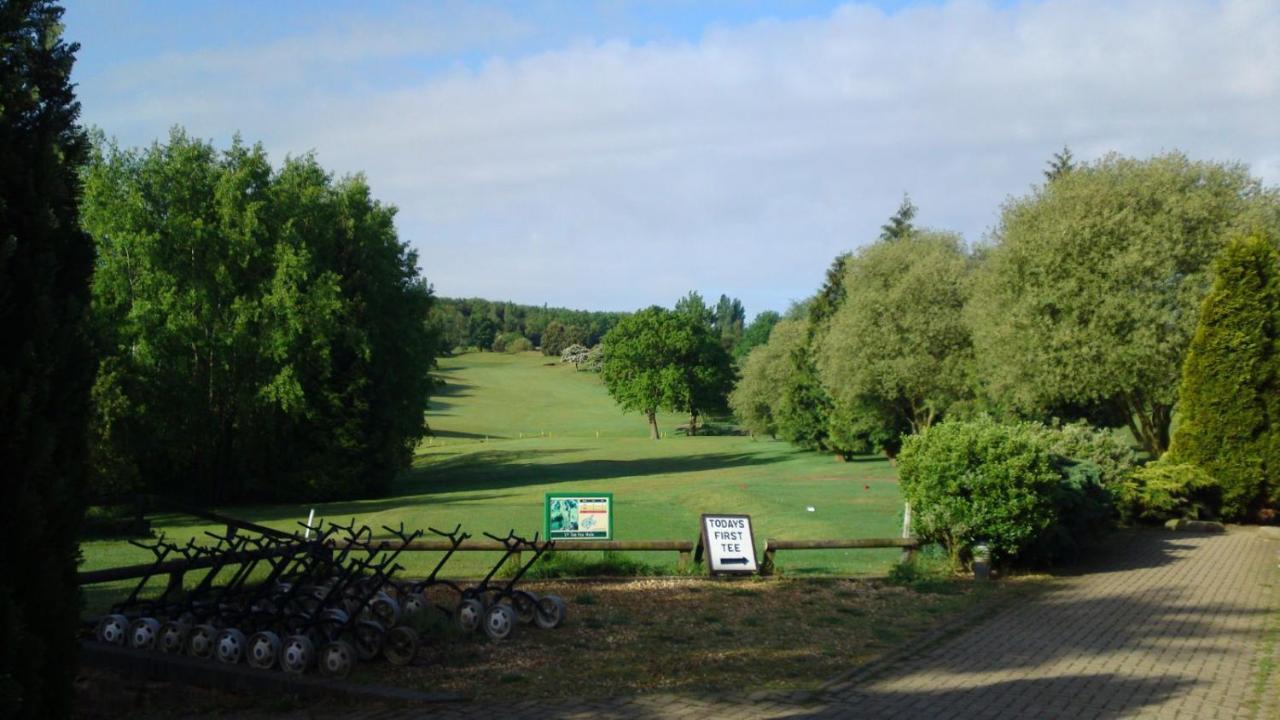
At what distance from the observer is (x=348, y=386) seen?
45812 millimetres

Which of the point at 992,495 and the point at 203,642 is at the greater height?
the point at 992,495

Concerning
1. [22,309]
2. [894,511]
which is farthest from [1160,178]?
[22,309]

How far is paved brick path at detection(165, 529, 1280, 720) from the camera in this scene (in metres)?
8.73

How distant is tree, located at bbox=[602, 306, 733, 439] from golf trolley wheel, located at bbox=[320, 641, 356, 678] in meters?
77.3

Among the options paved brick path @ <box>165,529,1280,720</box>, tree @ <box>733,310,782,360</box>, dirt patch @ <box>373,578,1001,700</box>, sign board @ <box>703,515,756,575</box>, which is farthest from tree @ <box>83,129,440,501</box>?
tree @ <box>733,310,782,360</box>

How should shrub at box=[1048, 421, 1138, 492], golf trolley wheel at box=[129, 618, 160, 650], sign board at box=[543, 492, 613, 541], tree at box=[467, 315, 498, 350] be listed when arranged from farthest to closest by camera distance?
tree at box=[467, 315, 498, 350] → shrub at box=[1048, 421, 1138, 492] → sign board at box=[543, 492, 613, 541] → golf trolley wheel at box=[129, 618, 160, 650]

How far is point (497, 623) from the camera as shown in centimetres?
1099

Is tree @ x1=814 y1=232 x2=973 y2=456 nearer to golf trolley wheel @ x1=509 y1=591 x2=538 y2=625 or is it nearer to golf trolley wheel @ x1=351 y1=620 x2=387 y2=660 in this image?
golf trolley wheel @ x1=509 y1=591 x2=538 y2=625

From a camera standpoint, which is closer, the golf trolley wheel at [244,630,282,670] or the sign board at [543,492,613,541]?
the golf trolley wheel at [244,630,282,670]

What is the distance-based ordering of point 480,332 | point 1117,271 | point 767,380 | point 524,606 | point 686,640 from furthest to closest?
point 480,332, point 767,380, point 1117,271, point 524,606, point 686,640

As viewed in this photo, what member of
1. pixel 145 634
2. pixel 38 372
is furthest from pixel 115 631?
pixel 38 372

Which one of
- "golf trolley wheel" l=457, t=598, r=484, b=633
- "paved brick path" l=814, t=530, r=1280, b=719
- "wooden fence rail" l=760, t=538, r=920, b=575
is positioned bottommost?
"paved brick path" l=814, t=530, r=1280, b=719

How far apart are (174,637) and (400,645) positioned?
A: 2.06 meters

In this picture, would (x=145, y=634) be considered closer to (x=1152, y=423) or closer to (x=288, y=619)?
(x=288, y=619)
